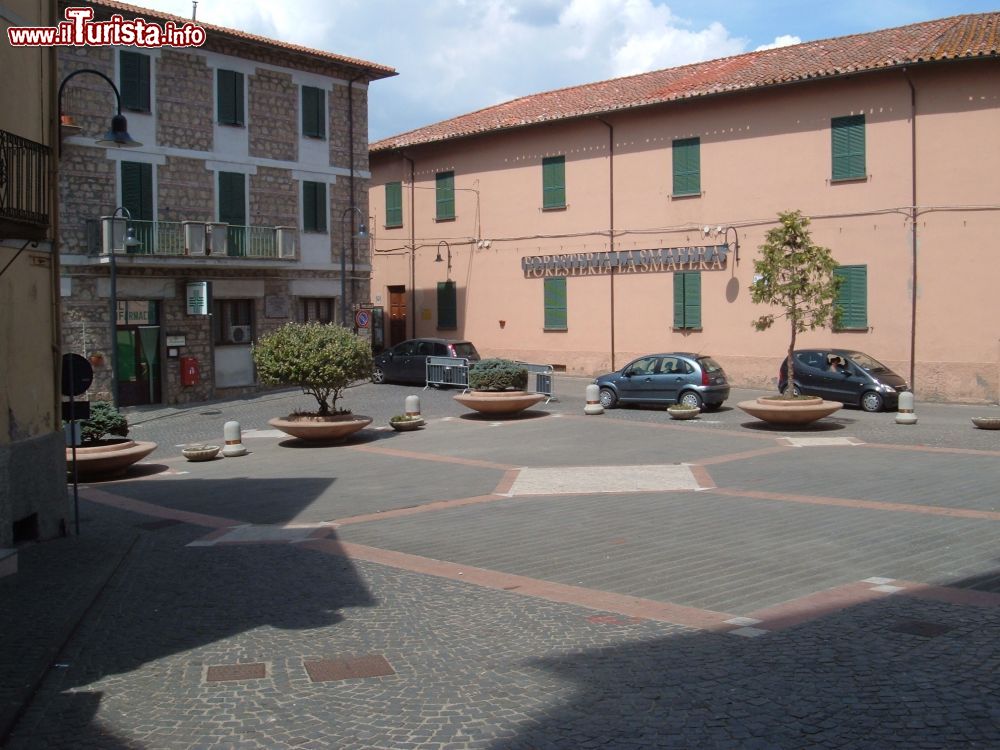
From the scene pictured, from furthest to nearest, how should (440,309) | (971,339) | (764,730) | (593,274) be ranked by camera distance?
1. (440,309)
2. (593,274)
3. (971,339)
4. (764,730)

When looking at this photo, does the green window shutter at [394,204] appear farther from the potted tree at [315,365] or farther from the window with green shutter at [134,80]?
the potted tree at [315,365]

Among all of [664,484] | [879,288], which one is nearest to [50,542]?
[664,484]

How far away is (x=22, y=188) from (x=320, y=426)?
11.5 meters

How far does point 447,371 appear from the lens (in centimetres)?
3014

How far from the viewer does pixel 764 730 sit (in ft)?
17.8

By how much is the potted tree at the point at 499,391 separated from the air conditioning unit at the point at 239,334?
9044 mm

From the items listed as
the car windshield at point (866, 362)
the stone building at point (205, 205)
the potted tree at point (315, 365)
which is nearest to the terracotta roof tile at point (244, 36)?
the stone building at point (205, 205)

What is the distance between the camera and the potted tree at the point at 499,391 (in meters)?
23.9

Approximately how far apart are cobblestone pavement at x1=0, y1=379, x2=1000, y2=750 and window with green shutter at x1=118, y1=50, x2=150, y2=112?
48.0 ft

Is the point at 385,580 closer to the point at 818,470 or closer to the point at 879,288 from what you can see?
the point at 818,470

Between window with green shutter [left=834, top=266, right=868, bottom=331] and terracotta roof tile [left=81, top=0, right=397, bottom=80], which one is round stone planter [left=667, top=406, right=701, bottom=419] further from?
terracotta roof tile [left=81, top=0, right=397, bottom=80]

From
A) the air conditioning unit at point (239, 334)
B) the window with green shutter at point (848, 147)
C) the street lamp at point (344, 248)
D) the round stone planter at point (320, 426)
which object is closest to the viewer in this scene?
the round stone planter at point (320, 426)

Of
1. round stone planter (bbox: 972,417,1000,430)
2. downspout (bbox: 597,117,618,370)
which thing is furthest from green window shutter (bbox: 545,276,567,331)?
round stone planter (bbox: 972,417,1000,430)

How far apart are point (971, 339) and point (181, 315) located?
20598mm
